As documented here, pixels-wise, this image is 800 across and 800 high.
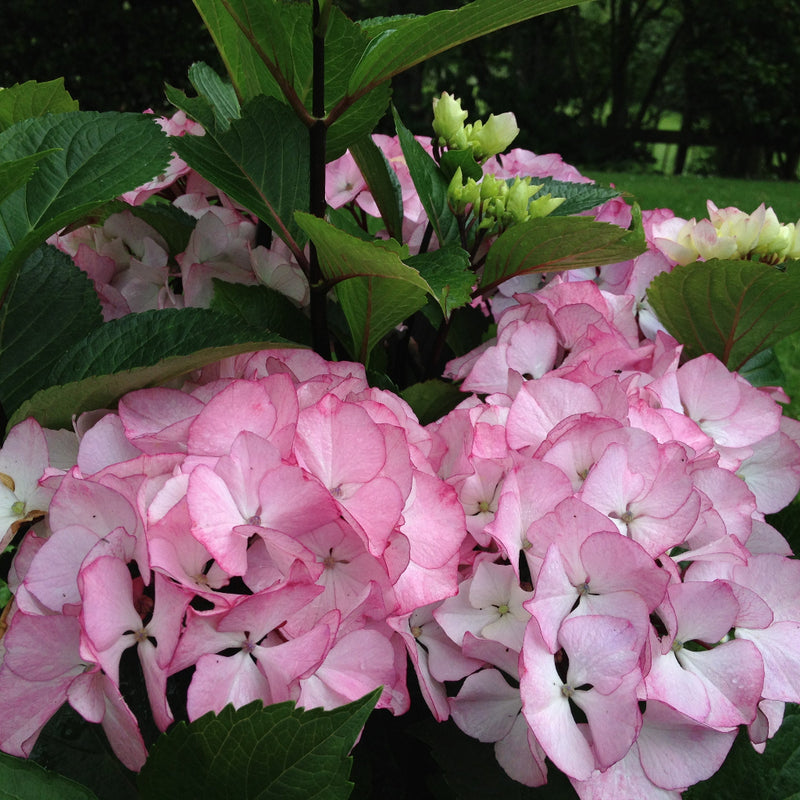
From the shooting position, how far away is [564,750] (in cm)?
44

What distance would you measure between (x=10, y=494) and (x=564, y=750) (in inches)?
13.7

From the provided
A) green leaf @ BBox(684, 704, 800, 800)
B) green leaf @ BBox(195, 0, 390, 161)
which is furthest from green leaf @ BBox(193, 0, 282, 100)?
green leaf @ BBox(684, 704, 800, 800)

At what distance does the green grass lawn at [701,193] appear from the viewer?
641cm

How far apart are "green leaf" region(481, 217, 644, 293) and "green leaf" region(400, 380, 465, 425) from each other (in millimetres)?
96

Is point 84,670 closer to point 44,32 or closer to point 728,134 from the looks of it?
point 44,32

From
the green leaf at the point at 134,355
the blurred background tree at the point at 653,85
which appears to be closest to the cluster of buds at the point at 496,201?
the green leaf at the point at 134,355

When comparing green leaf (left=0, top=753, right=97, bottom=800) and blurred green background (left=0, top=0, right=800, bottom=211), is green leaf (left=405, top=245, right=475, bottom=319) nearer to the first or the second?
green leaf (left=0, top=753, right=97, bottom=800)

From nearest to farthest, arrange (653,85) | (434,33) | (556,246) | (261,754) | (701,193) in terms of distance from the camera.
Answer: (261,754)
(434,33)
(556,246)
(701,193)
(653,85)

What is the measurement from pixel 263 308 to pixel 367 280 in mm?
109

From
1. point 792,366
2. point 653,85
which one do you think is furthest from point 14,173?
point 653,85

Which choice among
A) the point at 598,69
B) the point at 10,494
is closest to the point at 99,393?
the point at 10,494

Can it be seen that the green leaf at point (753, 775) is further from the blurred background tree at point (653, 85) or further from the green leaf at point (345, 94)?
the blurred background tree at point (653, 85)

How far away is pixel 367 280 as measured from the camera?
602 mm

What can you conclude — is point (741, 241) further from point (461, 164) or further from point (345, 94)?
point (345, 94)
